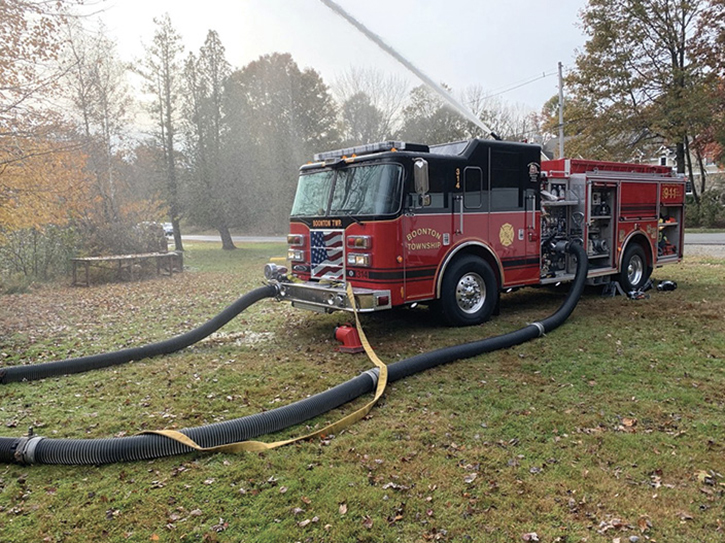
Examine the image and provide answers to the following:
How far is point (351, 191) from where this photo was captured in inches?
304

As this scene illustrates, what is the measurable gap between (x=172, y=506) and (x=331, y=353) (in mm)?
3774

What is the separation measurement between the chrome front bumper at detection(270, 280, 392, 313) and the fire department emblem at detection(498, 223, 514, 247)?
8.01ft

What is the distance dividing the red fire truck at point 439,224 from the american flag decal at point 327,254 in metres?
0.02

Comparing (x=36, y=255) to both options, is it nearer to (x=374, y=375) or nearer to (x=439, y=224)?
(x=439, y=224)

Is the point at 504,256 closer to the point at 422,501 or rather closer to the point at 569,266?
the point at 569,266

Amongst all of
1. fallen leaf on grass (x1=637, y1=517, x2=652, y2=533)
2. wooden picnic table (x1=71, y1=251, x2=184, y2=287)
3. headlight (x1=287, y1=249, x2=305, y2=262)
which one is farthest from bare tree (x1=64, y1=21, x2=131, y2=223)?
fallen leaf on grass (x1=637, y1=517, x2=652, y2=533)

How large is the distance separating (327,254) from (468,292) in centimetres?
226

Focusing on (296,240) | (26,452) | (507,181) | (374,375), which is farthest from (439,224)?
(26,452)

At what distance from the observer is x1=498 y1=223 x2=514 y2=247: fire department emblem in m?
8.52

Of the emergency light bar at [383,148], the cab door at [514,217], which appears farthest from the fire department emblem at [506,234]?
the emergency light bar at [383,148]

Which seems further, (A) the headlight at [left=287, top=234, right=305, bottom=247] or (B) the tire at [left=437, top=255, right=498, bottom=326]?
(A) the headlight at [left=287, top=234, right=305, bottom=247]

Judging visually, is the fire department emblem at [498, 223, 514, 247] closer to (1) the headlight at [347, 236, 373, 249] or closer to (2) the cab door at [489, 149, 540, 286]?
(2) the cab door at [489, 149, 540, 286]

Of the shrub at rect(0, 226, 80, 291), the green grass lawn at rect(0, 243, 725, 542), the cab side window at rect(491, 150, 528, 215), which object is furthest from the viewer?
the shrub at rect(0, 226, 80, 291)

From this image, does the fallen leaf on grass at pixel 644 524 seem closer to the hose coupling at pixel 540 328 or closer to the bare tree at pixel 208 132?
the hose coupling at pixel 540 328
